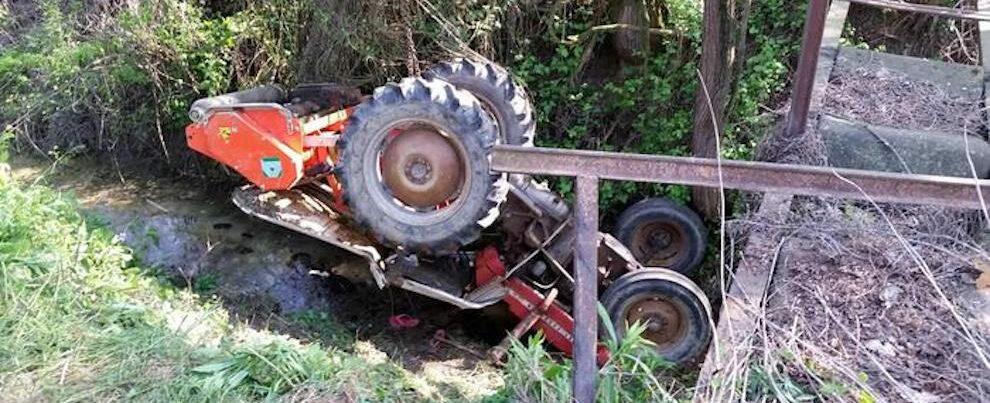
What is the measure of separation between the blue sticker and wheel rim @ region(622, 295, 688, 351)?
→ 231cm

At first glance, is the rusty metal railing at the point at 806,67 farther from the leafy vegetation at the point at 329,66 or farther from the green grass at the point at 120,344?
the green grass at the point at 120,344

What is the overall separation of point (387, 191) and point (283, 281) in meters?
1.34

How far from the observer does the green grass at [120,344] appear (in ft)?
12.2

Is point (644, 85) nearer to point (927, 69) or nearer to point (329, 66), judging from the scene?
point (927, 69)

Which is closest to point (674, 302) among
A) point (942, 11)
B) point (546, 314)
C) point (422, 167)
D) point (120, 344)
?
point (546, 314)

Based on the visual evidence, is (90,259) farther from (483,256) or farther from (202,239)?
(483,256)

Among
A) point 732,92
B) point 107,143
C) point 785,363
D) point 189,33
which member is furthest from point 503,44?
point 785,363

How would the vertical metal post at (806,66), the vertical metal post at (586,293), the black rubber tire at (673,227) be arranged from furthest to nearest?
the black rubber tire at (673,227) < the vertical metal post at (806,66) < the vertical metal post at (586,293)

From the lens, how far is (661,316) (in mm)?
4984

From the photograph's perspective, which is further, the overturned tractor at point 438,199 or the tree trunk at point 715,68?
the tree trunk at point 715,68

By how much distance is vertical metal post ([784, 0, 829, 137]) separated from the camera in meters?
4.58

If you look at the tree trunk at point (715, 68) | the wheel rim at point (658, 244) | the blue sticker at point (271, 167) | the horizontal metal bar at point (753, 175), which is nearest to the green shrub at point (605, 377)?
the horizontal metal bar at point (753, 175)

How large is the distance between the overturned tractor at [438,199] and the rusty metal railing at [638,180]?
174 cm

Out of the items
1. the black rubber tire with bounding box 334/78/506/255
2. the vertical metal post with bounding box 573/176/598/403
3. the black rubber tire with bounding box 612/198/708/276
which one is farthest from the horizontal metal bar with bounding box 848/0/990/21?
the vertical metal post with bounding box 573/176/598/403
